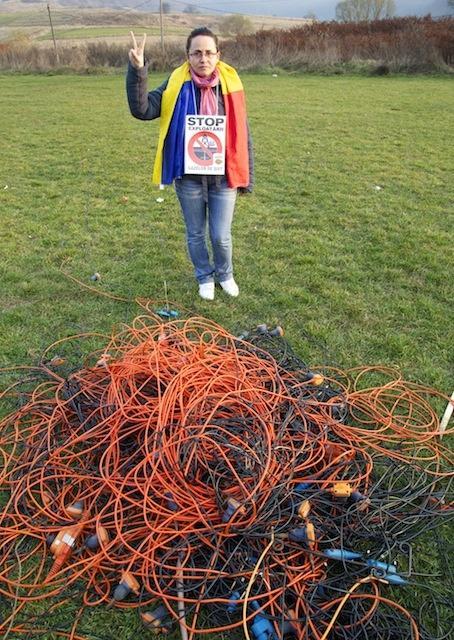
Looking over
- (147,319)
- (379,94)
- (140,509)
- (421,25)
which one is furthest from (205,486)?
(421,25)

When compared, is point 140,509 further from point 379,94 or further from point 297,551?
point 379,94

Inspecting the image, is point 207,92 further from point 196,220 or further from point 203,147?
point 196,220

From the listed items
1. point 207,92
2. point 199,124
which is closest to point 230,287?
point 199,124

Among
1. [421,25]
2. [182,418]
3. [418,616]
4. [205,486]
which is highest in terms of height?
[421,25]

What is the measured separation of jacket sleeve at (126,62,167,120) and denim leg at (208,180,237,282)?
613 mm

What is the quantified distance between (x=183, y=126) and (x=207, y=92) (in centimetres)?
25

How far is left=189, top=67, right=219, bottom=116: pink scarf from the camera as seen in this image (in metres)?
3.09

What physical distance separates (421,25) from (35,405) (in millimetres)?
22285

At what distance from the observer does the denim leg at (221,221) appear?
3457mm

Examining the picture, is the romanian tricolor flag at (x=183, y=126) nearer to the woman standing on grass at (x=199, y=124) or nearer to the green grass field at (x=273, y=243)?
the woman standing on grass at (x=199, y=124)

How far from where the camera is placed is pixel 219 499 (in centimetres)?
204

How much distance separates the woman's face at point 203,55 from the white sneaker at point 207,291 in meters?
1.46

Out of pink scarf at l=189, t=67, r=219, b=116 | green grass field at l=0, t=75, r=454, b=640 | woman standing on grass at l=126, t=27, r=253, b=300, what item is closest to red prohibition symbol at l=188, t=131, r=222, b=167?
woman standing on grass at l=126, t=27, r=253, b=300

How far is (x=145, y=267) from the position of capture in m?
4.41
